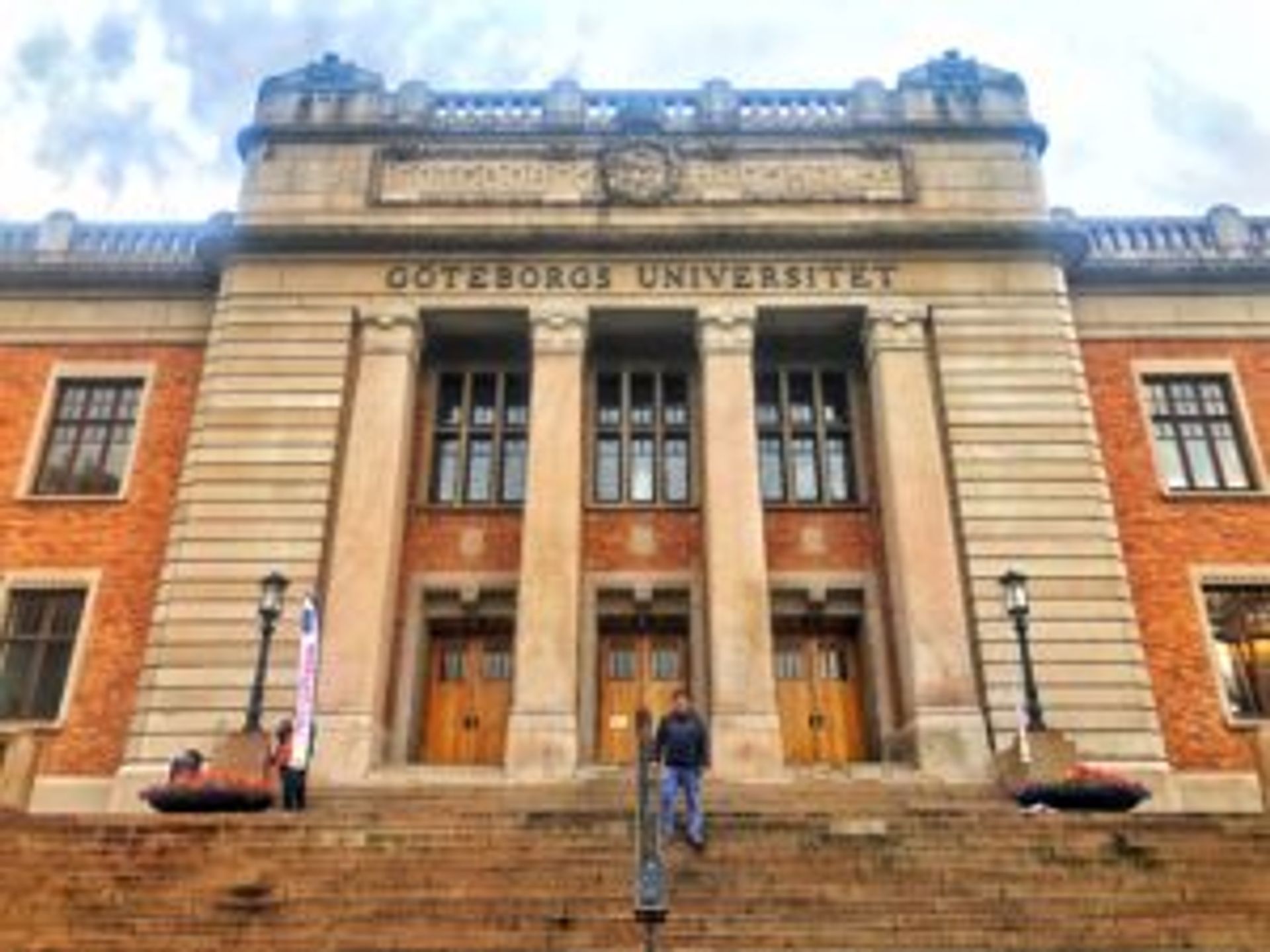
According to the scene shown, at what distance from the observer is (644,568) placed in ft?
59.9

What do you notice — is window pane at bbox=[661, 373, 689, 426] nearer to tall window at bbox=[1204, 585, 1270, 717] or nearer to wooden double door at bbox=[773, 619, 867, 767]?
wooden double door at bbox=[773, 619, 867, 767]

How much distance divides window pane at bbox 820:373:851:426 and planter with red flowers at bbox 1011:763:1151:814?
27.1 ft

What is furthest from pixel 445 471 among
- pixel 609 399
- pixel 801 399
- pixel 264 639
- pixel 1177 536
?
pixel 1177 536

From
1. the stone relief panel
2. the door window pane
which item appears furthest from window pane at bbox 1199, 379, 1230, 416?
the door window pane

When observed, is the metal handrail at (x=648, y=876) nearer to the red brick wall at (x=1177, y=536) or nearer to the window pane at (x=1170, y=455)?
the red brick wall at (x=1177, y=536)

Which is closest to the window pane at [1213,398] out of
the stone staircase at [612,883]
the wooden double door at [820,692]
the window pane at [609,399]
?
the wooden double door at [820,692]

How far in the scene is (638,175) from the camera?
2022 cm

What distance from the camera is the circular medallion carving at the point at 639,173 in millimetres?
20000

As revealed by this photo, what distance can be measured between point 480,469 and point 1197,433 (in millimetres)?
12543

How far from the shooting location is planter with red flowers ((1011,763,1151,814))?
41.4 ft

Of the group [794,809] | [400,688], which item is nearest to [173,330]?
[400,688]

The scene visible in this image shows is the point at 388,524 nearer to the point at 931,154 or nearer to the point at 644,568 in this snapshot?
the point at 644,568

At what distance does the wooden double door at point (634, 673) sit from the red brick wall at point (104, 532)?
284 inches

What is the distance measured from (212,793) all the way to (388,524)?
19.0ft
